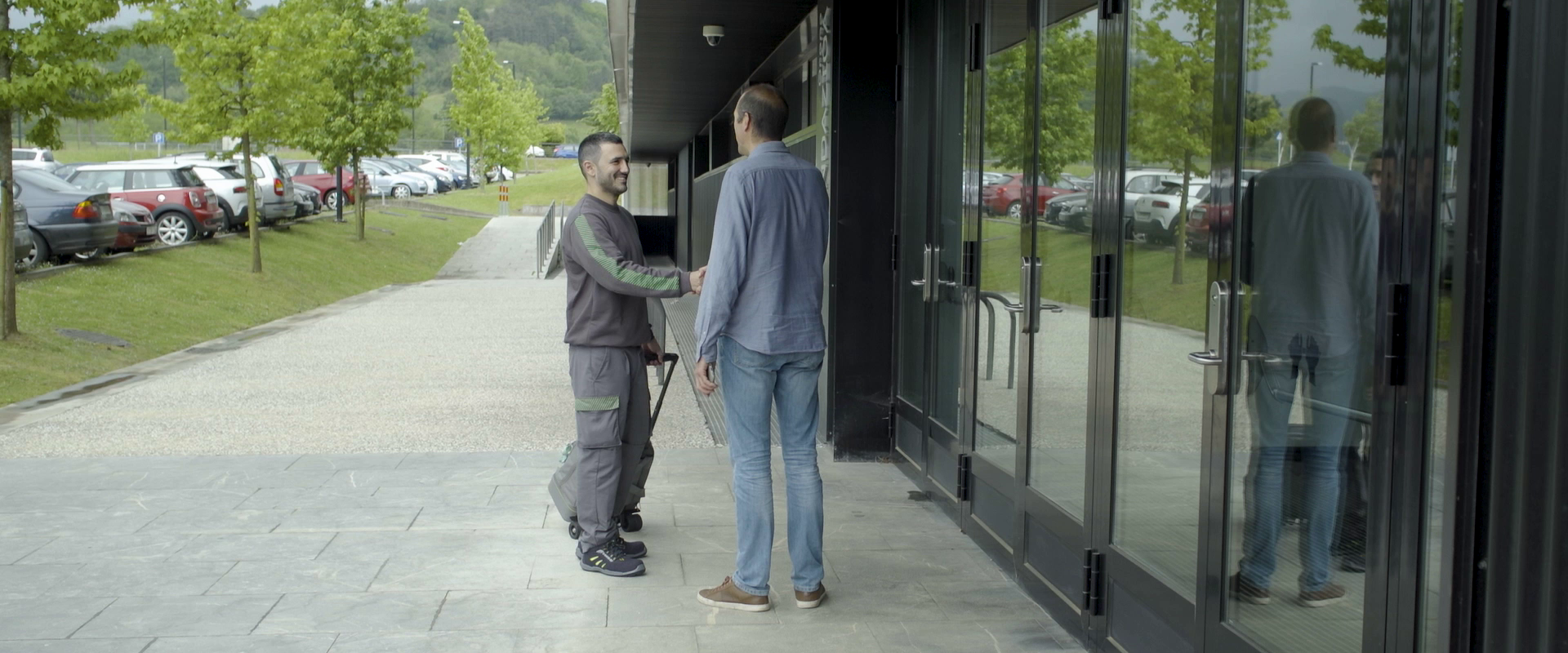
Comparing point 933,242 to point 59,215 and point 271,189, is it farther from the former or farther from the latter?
point 271,189

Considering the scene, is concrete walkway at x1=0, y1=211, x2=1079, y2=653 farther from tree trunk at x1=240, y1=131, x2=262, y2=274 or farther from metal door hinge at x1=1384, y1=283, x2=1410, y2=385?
tree trunk at x1=240, y1=131, x2=262, y2=274

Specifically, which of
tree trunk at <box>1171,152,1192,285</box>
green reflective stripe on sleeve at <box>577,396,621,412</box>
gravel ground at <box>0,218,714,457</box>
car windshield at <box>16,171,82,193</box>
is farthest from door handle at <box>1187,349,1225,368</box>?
car windshield at <box>16,171,82,193</box>

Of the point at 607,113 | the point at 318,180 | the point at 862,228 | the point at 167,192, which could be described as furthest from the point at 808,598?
the point at 607,113

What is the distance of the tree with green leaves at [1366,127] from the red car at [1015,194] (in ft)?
5.50

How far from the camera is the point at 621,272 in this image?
15.9 ft

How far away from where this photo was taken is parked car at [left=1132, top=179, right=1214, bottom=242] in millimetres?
3506

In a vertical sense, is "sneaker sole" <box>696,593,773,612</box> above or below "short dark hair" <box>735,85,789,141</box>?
below

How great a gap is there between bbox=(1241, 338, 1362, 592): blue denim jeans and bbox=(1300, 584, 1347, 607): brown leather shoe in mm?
13

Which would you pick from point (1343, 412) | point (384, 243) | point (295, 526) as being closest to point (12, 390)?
point (295, 526)

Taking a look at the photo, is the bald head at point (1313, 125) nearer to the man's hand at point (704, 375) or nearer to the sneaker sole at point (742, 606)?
the man's hand at point (704, 375)

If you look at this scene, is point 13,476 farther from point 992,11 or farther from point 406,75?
point 406,75

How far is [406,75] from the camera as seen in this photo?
32.6 m

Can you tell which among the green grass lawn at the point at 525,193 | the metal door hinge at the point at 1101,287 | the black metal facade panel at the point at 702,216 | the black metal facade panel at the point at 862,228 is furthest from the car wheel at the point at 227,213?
the metal door hinge at the point at 1101,287

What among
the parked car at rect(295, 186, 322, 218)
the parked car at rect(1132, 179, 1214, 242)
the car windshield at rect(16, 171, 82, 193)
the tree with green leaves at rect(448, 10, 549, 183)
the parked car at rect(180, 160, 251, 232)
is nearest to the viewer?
the parked car at rect(1132, 179, 1214, 242)
